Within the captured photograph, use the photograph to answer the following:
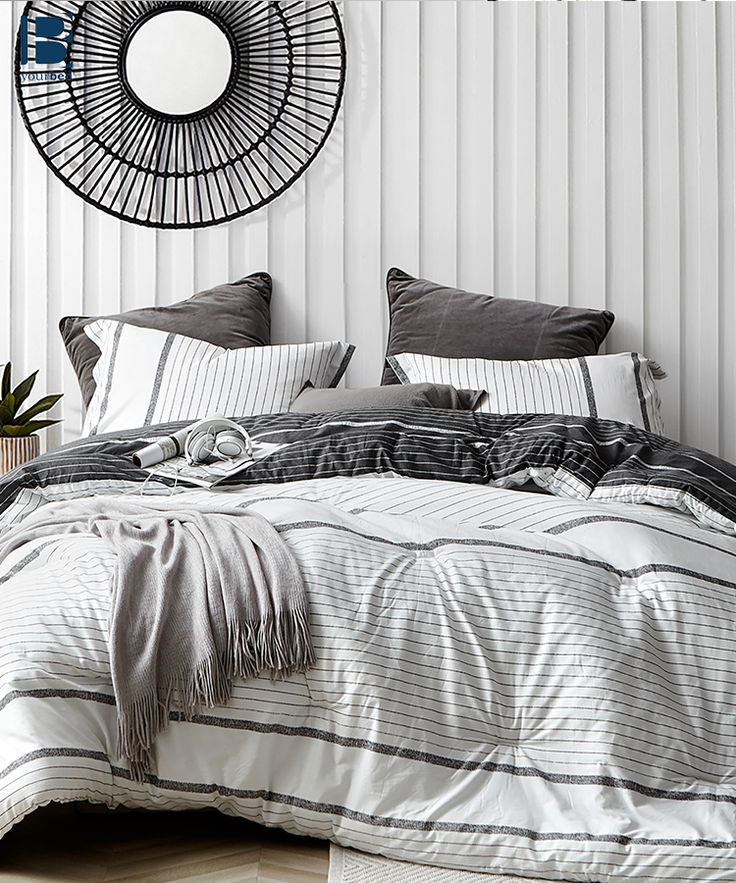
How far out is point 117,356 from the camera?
Result: 2.96 m

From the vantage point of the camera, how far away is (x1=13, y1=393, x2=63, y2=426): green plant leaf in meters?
3.10

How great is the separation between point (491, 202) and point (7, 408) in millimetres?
1684

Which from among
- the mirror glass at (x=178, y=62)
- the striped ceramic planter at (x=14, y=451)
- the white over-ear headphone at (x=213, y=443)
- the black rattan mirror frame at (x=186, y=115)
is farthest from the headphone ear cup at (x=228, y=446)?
the mirror glass at (x=178, y=62)

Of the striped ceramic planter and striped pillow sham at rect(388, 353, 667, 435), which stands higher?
striped pillow sham at rect(388, 353, 667, 435)

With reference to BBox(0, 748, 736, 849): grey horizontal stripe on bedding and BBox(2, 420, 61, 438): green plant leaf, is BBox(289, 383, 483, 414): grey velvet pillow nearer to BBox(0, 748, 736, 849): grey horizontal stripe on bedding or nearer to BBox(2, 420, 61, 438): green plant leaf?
BBox(2, 420, 61, 438): green plant leaf

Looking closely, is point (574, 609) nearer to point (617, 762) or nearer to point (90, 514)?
point (617, 762)

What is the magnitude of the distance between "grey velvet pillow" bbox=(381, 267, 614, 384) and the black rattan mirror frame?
2.14 ft

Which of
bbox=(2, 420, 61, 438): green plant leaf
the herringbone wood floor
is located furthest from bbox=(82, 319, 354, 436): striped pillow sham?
the herringbone wood floor

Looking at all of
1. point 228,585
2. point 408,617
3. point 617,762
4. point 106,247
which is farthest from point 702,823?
point 106,247

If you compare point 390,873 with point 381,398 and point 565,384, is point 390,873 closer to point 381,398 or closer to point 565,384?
point 381,398

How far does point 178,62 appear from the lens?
132 inches

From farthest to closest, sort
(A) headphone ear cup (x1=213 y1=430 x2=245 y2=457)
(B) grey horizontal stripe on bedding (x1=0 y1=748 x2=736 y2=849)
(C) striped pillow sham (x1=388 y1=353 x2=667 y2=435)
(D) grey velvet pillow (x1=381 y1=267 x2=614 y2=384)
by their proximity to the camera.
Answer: (D) grey velvet pillow (x1=381 y1=267 x2=614 y2=384) < (C) striped pillow sham (x1=388 y1=353 x2=667 y2=435) < (A) headphone ear cup (x1=213 y1=430 x2=245 y2=457) < (B) grey horizontal stripe on bedding (x1=0 y1=748 x2=736 y2=849)

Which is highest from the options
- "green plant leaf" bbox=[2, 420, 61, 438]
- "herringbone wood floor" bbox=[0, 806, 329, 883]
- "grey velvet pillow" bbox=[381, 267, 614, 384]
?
"grey velvet pillow" bbox=[381, 267, 614, 384]

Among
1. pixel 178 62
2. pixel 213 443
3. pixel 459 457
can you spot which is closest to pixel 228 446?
pixel 213 443
